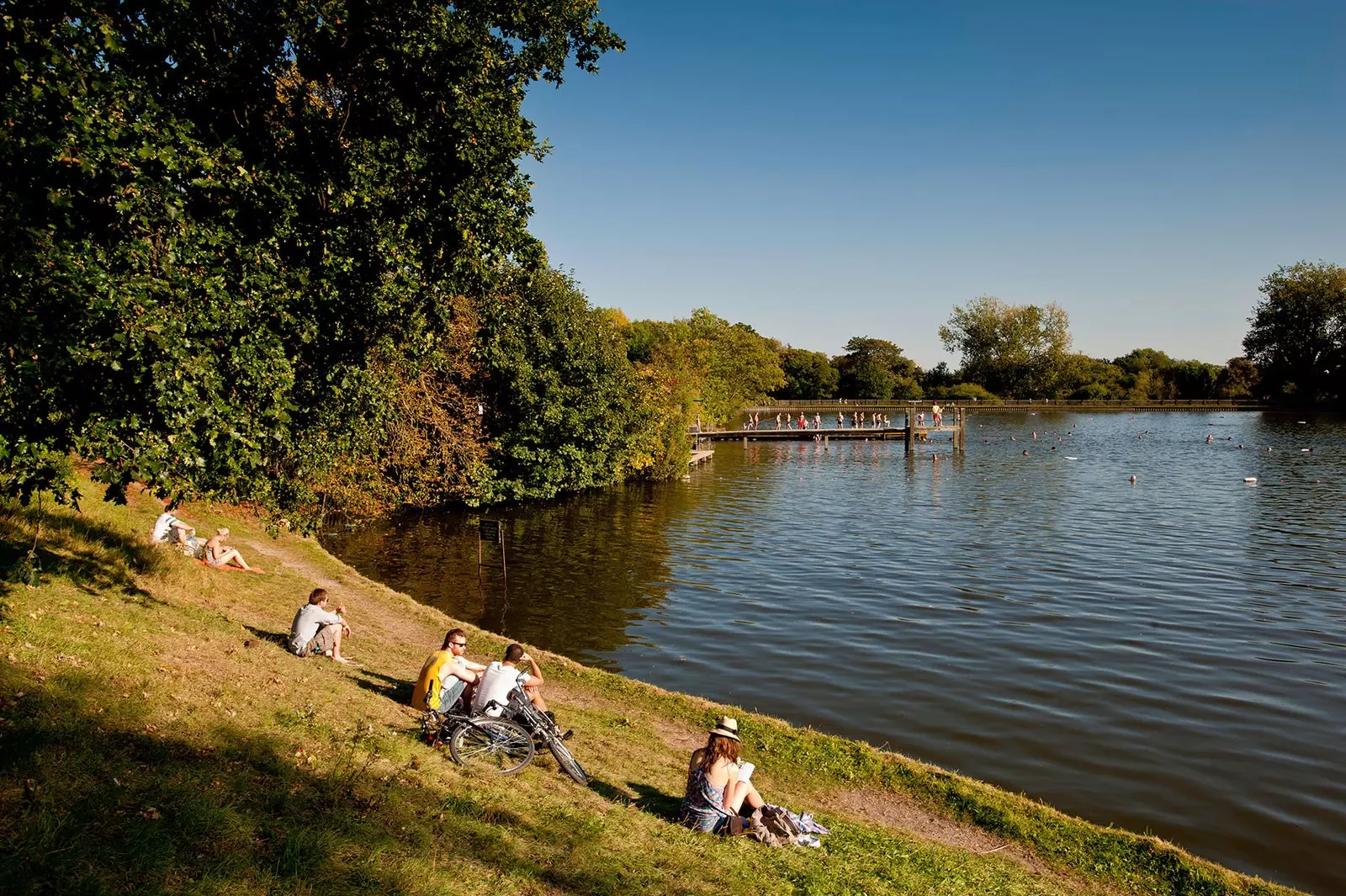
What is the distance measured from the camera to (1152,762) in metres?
13.4

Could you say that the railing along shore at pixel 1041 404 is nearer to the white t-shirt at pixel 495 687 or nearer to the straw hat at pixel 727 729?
the white t-shirt at pixel 495 687

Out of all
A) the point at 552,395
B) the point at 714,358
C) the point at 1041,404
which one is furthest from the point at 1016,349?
the point at 552,395

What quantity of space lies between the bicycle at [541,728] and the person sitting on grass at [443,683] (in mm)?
782

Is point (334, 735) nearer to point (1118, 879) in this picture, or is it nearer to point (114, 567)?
point (114, 567)

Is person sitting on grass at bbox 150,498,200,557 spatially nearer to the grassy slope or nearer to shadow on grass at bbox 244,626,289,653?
the grassy slope

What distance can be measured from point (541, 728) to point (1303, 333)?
15036 cm

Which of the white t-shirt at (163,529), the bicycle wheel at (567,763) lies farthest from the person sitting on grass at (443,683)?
the white t-shirt at (163,529)

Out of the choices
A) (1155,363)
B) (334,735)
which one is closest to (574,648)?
(334,735)

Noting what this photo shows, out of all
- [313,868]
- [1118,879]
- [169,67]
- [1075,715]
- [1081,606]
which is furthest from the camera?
[1081,606]

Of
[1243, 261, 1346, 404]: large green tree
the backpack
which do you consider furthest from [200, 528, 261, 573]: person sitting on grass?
[1243, 261, 1346, 404]: large green tree

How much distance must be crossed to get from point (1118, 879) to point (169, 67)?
50.4 ft

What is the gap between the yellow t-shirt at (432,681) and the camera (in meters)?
10.3

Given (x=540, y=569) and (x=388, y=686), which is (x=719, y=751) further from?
(x=540, y=569)

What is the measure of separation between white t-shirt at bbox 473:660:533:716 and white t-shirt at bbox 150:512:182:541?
979cm
